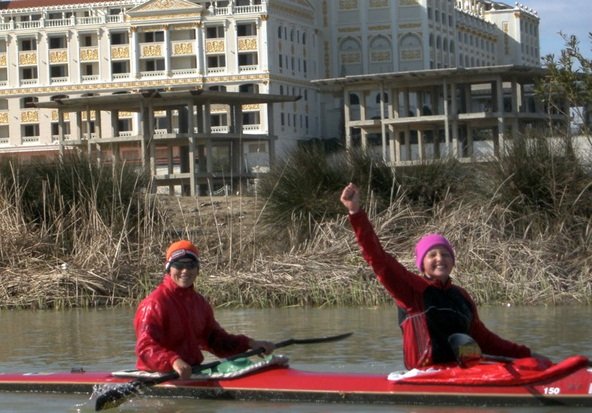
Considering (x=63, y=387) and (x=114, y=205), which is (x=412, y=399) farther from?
(x=114, y=205)

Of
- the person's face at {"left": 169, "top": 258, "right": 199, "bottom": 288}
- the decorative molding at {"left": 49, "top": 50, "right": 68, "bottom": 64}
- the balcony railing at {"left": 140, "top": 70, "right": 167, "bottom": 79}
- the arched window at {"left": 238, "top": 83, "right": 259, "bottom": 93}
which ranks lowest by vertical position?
the person's face at {"left": 169, "top": 258, "right": 199, "bottom": 288}

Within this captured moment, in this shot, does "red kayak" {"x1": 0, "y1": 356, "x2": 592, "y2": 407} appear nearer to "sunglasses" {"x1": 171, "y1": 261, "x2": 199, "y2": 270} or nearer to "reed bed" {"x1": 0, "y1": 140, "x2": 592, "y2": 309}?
"sunglasses" {"x1": 171, "y1": 261, "x2": 199, "y2": 270}

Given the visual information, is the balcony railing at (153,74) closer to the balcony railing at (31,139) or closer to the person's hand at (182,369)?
the balcony railing at (31,139)

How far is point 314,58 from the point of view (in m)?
117

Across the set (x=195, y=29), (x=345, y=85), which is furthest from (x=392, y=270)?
(x=195, y=29)

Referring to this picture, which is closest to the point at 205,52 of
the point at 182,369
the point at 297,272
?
the point at 297,272

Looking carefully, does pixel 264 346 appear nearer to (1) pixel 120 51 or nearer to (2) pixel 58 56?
(1) pixel 120 51

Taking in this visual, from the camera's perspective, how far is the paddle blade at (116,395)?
1278 centimetres

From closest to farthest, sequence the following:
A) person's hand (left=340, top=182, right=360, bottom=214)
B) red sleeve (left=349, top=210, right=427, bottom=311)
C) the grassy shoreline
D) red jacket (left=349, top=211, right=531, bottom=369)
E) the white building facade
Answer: person's hand (left=340, top=182, right=360, bottom=214)
red sleeve (left=349, top=210, right=427, bottom=311)
red jacket (left=349, top=211, right=531, bottom=369)
the grassy shoreline
the white building facade

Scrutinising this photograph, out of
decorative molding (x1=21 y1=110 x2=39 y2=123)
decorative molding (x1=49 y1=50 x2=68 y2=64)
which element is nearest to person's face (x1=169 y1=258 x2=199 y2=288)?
decorative molding (x1=21 y1=110 x2=39 y2=123)

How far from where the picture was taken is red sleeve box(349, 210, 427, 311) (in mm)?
11539

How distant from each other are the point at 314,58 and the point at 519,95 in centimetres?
5751

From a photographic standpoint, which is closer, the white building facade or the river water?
the river water

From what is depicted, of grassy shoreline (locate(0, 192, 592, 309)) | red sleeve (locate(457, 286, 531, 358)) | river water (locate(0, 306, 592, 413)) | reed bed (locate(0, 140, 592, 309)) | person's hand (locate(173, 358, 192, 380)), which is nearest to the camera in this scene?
red sleeve (locate(457, 286, 531, 358))
